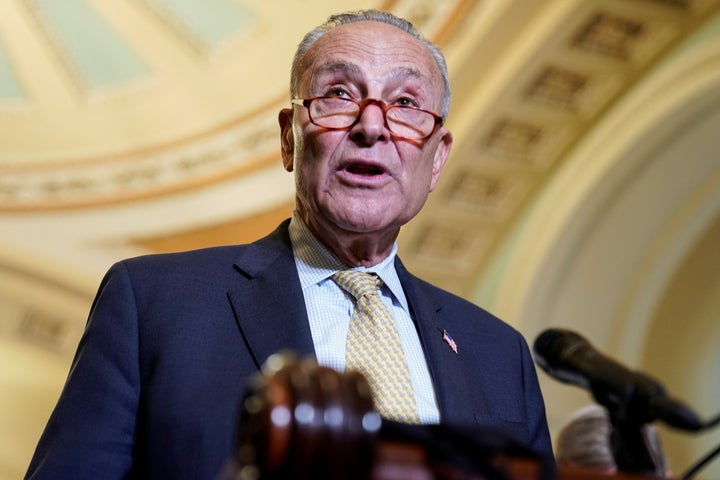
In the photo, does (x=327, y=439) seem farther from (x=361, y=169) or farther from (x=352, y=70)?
(x=352, y=70)

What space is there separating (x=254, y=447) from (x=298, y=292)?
897 millimetres

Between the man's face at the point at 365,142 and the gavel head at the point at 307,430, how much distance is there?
963 millimetres

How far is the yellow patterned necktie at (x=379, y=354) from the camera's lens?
1806mm

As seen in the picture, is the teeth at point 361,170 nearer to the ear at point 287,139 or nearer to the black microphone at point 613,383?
the ear at point 287,139

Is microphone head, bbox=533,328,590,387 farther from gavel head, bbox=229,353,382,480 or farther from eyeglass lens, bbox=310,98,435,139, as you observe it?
eyeglass lens, bbox=310,98,435,139

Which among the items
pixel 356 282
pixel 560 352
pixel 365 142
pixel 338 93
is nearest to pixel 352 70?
pixel 338 93

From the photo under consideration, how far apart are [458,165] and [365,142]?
415 cm

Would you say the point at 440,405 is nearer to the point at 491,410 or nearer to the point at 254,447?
the point at 491,410

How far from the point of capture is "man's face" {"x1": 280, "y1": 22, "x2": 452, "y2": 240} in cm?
199

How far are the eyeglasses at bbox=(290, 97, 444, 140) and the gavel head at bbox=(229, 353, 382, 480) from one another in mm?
1042

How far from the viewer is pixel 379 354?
186cm

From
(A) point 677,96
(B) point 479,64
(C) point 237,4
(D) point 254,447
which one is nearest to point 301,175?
(D) point 254,447

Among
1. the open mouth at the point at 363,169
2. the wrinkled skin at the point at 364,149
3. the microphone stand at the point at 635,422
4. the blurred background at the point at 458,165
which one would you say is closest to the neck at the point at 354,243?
the wrinkled skin at the point at 364,149

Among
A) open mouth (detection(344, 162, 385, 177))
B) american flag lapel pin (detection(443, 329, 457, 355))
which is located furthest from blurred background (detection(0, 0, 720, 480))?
open mouth (detection(344, 162, 385, 177))
